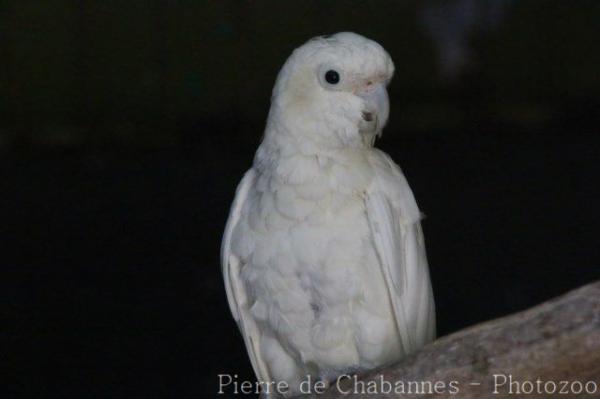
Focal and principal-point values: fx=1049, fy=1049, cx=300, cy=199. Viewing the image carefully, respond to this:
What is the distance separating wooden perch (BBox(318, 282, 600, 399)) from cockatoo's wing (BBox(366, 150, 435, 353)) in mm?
557

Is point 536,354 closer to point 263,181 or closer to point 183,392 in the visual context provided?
point 263,181

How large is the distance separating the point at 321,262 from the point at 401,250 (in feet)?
0.83

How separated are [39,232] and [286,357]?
3.05m

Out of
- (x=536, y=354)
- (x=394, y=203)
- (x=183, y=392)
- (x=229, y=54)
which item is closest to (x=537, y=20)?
(x=229, y=54)

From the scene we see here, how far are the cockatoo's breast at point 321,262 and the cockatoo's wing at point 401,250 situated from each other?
0.09 feet

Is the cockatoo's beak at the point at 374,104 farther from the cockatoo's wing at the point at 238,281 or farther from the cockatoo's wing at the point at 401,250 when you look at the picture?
the cockatoo's wing at the point at 238,281

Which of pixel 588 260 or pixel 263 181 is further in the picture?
pixel 588 260

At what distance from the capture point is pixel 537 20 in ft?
23.1

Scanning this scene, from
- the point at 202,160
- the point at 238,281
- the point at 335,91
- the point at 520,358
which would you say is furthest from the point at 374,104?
the point at 202,160

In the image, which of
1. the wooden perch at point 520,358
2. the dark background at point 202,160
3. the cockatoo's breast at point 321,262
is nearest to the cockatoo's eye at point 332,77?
the cockatoo's breast at point 321,262

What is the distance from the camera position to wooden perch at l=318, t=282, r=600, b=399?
224 cm

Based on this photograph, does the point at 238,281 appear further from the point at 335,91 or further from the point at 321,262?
the point at 335,91

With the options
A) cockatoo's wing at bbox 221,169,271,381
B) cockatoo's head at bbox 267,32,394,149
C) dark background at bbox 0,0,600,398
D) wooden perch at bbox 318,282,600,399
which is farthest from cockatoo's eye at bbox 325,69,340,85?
dark background at bbox 0,0,600,398

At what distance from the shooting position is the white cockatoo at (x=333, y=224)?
288cm
